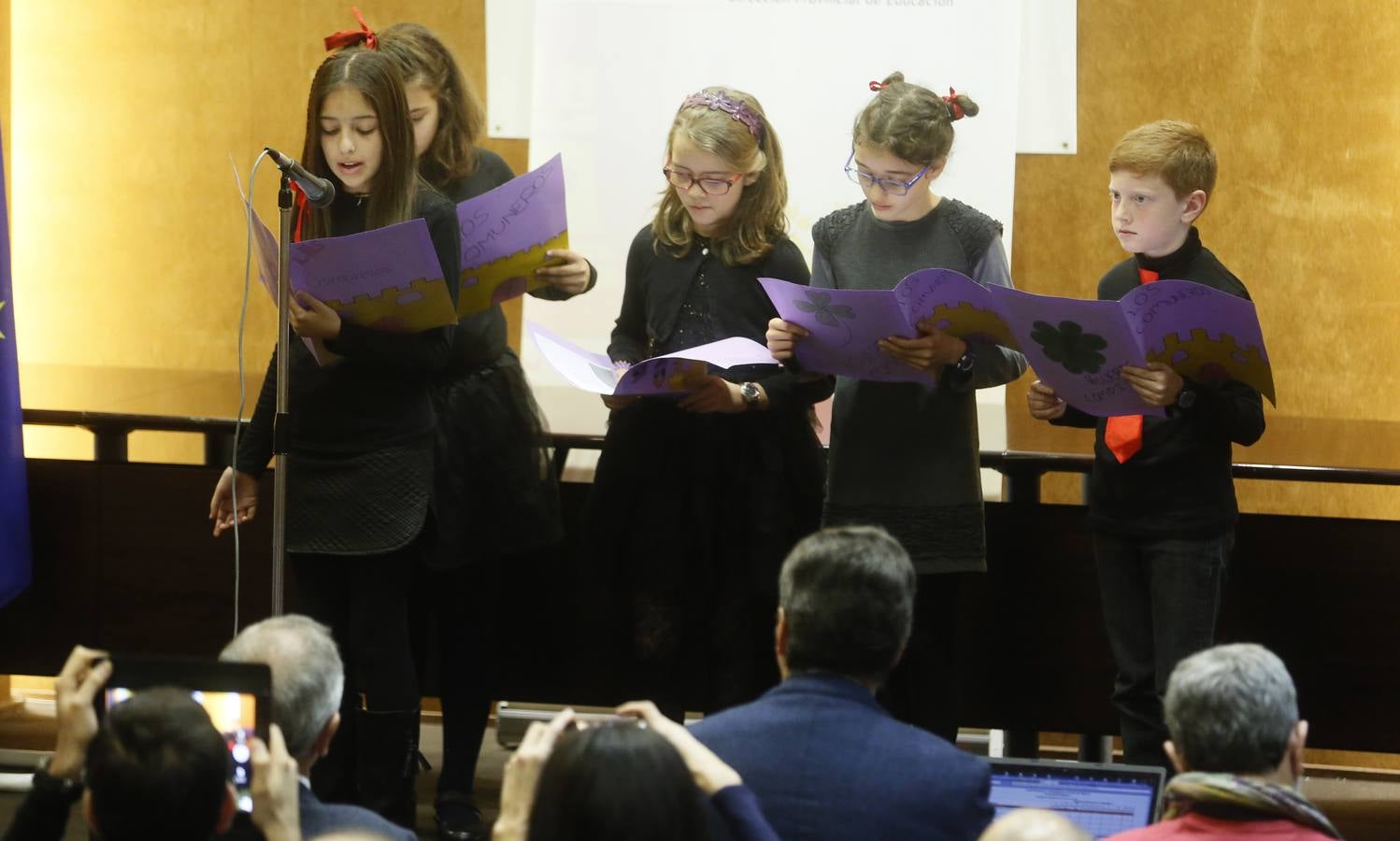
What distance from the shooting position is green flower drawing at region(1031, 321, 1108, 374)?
2.66m

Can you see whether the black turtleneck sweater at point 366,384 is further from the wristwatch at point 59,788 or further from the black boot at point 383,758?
the wristwatch at point 59,788

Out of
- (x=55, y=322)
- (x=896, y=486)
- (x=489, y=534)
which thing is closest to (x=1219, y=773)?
(x=896, y=486)

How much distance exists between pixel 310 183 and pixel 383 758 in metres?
1.01

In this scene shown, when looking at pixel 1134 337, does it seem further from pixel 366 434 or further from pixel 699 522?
pixel 366 434

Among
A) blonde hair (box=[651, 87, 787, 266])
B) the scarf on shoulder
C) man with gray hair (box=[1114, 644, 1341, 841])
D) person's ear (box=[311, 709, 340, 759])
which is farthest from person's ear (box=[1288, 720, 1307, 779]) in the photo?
blonde hair (box=[651, 87, 787, 266])

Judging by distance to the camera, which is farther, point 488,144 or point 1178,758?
point 488,144

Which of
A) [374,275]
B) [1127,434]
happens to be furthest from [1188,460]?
[374,275]

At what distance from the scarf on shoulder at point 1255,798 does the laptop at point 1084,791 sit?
0.61m

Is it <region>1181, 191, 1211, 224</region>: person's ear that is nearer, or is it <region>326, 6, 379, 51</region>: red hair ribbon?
<region>1181, 191, 1211, 224</region>: person's ear

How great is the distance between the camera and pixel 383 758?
2939mm

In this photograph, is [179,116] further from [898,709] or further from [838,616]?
[838,616]

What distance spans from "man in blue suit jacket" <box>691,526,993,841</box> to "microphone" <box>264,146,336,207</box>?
1.14 meters

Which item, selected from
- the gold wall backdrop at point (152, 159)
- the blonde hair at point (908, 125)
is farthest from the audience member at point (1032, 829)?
the gold wall backdrop at point (152, 159)

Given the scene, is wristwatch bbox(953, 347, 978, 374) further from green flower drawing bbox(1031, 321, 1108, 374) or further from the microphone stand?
the microphone stand
